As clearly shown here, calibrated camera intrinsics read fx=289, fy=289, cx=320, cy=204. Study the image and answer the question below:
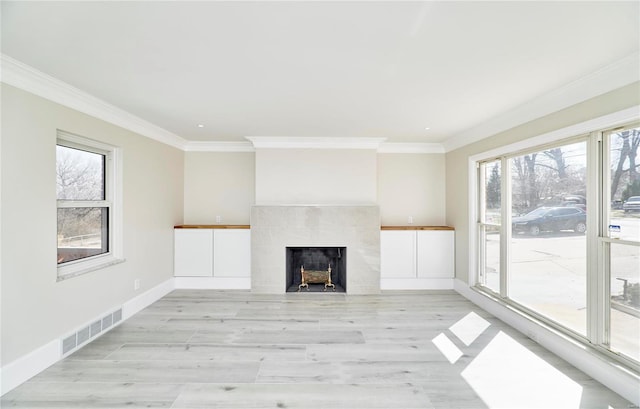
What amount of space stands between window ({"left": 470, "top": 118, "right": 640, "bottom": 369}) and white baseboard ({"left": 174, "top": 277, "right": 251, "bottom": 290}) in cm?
361

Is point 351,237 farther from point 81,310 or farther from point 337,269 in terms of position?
point 81,310

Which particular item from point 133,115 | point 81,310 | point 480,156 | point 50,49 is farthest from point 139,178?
point 480,156

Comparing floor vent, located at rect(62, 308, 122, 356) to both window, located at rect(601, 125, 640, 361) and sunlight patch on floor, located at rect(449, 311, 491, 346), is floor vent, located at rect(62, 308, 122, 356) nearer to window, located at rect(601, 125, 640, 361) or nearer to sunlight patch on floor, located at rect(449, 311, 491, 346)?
sunlight patch on floor, located at rect(449, 311, 491, 346)

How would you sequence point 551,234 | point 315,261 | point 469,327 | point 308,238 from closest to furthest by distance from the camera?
point 551,234, point 469,327, point 308,238, point 315,261

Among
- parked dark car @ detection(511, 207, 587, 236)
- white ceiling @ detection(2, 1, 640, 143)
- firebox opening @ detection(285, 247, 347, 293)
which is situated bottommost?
firebox opening @ detection(285, 247, 347, 293)

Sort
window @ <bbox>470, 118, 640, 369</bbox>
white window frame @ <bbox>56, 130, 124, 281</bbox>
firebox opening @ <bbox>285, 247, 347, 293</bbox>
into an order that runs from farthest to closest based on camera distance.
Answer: firebox opening @ <bbox>285, 247, 347, 293</bbox>
white window frame @ <bbox>56, 130, 124, 281</bbox>
window @ <bbox>470, 118, 640, 369</bbox>

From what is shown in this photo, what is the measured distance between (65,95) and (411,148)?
4575 mm

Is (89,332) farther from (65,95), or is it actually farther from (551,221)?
(551,221)

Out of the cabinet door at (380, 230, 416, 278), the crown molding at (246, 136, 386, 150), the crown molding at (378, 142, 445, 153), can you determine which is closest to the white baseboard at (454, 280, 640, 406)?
the cabinet door at (380, 230, 416, 278)

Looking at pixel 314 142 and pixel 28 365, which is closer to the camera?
pixel 28 365

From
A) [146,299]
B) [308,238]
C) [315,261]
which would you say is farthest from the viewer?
[315,261]

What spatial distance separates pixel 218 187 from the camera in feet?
16.5

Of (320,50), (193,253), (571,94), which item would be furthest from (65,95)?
(571,94)

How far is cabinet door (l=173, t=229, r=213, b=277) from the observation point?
4.61m
